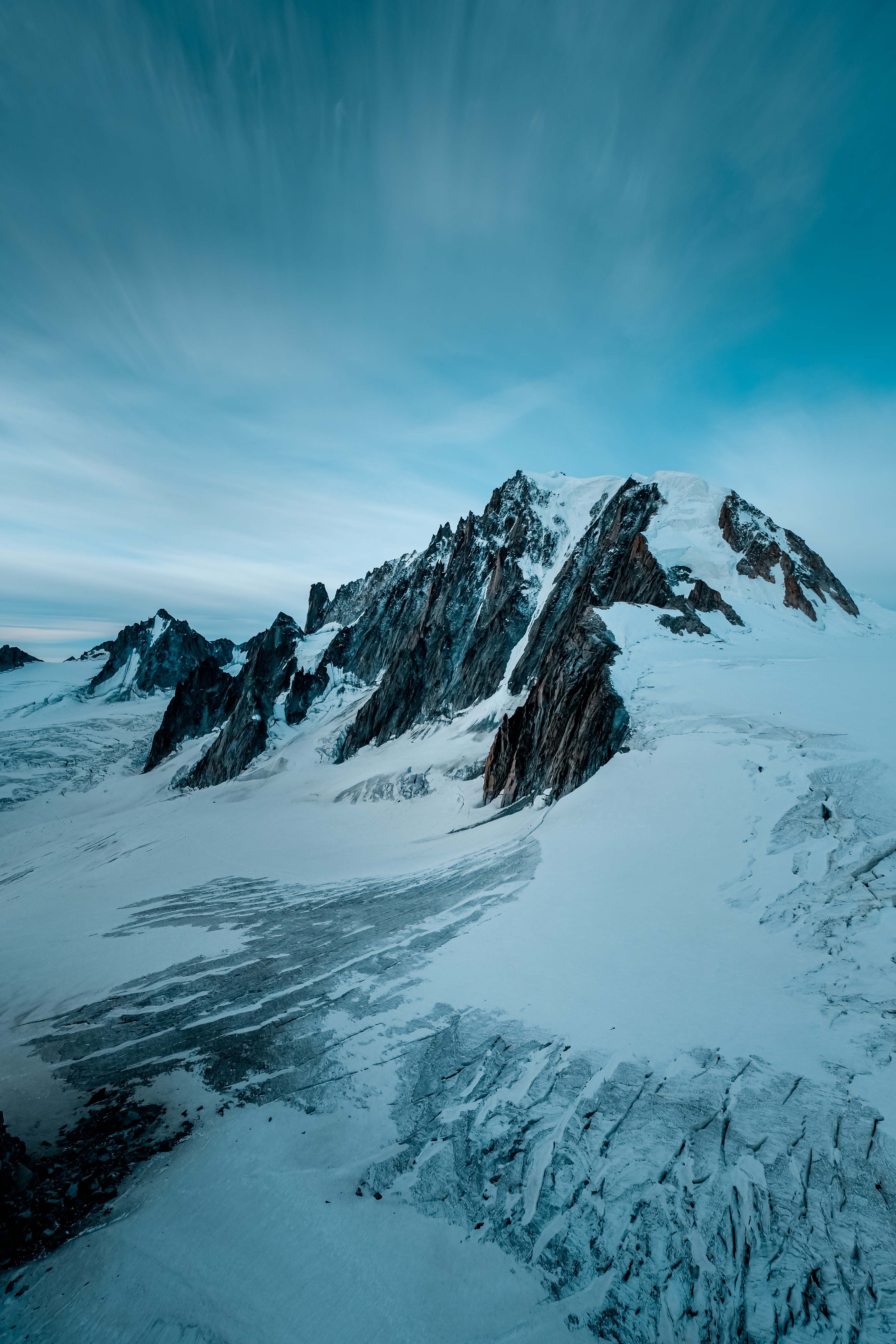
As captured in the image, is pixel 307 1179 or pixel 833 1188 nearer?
pixel 833 1188

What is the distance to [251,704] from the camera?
7481 cm

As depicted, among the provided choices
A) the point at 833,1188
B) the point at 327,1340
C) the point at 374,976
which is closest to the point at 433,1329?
the point at 327,1340

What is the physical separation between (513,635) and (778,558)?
24455 mm

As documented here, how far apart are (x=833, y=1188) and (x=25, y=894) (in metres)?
31.2

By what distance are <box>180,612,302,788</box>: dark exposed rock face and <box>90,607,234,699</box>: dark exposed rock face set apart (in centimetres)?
3739

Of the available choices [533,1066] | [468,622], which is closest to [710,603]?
[533,1066]

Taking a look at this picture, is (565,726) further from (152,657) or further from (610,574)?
(152,657)

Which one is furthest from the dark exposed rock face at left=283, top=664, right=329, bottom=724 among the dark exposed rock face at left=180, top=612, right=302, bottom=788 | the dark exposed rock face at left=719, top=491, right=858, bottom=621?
the dark exposed rock face at left=719, top=491, right=858, bottom=621

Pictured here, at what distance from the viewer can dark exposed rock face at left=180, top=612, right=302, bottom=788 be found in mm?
67812

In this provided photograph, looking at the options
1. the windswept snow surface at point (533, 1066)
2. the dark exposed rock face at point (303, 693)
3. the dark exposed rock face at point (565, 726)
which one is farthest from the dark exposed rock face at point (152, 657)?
the windswept snow surface at point (533, 1066)

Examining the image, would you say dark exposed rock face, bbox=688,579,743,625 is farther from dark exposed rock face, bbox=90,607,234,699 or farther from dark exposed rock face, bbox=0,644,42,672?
dark exposed rock face, bbox=0,644,42,672

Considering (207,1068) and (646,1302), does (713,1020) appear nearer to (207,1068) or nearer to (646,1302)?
(646,1302)

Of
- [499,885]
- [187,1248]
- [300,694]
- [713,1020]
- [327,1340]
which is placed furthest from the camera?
[300,694]

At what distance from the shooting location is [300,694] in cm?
7619
